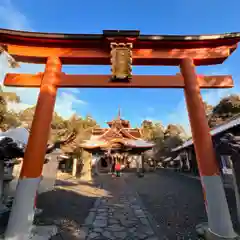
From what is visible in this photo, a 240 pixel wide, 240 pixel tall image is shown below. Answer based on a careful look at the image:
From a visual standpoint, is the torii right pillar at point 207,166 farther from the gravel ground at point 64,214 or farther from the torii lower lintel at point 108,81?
the gravel ground at point 64,214

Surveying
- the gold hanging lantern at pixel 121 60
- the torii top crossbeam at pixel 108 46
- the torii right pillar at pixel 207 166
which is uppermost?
the torii top crossbeam at pixel 108 46

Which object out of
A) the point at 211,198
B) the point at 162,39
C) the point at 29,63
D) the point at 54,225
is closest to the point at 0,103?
the point at 29,63

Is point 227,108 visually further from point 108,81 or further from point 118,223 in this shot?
point 118,223

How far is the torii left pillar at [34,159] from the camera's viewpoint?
346 cm

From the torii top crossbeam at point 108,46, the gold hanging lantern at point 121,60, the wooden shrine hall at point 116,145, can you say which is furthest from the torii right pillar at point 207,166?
the wooden shrine hall at point 116,145

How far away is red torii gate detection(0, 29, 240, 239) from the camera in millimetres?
4182

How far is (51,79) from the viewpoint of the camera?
4.64 m

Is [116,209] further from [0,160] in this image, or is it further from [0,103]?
[0,103]

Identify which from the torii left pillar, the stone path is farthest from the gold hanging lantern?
the stone path

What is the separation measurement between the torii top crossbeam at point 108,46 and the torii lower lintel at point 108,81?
0.65m

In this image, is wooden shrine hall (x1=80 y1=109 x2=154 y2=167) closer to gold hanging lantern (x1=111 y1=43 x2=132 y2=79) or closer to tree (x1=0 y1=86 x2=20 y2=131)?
tree (x1=0 y1=86 x2=20 y2=131)

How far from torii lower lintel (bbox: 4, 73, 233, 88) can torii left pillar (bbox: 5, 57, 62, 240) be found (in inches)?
11.6

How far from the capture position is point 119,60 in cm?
462

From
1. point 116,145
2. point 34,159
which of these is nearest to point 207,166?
point 34,159
